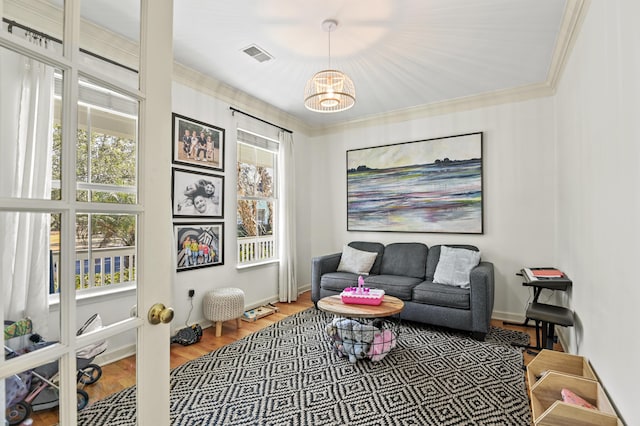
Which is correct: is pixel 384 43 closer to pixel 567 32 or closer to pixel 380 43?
pixel 380 43

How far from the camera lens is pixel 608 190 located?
1.72 m

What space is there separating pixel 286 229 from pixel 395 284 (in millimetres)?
1742

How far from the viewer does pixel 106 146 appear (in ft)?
2.67

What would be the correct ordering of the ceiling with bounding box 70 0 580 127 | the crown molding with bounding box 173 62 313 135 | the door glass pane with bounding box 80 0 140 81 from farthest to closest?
1. the crown molding with bounding box 173 62 313 135
2. the ceiling with bounding box 70 0 580 127
3. the door glass pane with bounding box 80 0 140 81

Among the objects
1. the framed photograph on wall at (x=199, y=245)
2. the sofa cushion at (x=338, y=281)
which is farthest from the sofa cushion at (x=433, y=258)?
the framed photograph on wall at (x=199, y=245)

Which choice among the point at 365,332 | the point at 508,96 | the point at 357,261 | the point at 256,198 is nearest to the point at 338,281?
the point at 357,261

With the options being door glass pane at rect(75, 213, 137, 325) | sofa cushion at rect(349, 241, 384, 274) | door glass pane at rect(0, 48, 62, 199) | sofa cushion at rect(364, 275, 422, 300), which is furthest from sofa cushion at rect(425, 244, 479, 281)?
door glass pane at rect(0, 48, 62, 199)

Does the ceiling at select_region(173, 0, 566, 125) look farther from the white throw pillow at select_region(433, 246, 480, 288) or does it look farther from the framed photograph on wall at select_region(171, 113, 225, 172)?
the white throw pillow at select_region(433, 246, 480, 288)

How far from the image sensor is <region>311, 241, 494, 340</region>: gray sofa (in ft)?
10.2

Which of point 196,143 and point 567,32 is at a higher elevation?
point 567,32

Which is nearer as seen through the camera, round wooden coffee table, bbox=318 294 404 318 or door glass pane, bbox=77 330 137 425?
door glass pane, bbox=77 330 137 425

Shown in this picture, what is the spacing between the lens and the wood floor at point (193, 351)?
74cm

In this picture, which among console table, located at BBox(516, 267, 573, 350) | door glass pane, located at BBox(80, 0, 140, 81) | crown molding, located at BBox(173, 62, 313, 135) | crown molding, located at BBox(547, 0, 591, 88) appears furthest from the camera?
crown molding, located at BBox(173, 62, 313, 135)

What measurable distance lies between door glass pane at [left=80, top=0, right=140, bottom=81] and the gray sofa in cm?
318
